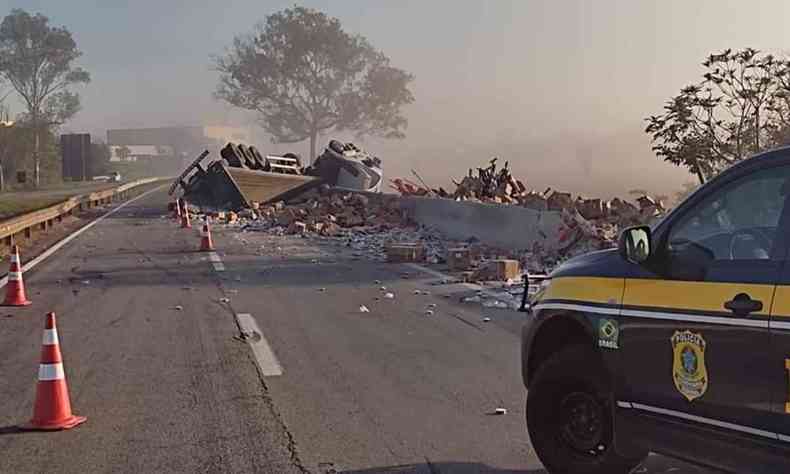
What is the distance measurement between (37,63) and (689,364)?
87.7 meters

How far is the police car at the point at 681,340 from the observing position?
401 cm

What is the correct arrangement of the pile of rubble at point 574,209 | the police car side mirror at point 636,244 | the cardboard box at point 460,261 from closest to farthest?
the police car side mirror at point 636,244
the pile of rubble at point 574,209
the cardboard box at point 460,261

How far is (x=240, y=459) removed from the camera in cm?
577

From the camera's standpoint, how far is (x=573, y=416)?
525 cm

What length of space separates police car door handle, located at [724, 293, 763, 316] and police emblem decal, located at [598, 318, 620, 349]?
2.38ft

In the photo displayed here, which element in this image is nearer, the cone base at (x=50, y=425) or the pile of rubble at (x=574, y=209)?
the cone base at (x=50, y=425)

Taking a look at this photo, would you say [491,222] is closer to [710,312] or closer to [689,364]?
[689,364]

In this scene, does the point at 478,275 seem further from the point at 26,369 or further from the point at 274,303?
the point at 26,369

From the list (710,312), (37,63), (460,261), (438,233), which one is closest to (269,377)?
(710,312)

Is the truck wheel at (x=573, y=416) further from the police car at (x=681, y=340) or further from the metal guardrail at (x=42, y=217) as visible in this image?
the metal guardrail at (x=42, y=217)

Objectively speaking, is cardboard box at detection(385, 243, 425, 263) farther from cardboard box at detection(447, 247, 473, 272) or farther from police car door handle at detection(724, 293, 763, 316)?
police car door handle at detection(724, 293, 763, 316)

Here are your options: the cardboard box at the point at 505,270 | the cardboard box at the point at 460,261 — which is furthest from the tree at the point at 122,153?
the cardboard box at the point at 505,270

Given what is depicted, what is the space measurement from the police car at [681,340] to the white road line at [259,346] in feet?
11.3

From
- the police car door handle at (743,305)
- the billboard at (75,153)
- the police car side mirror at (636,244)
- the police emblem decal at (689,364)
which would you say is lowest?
the police emblem decal at (689,364)
